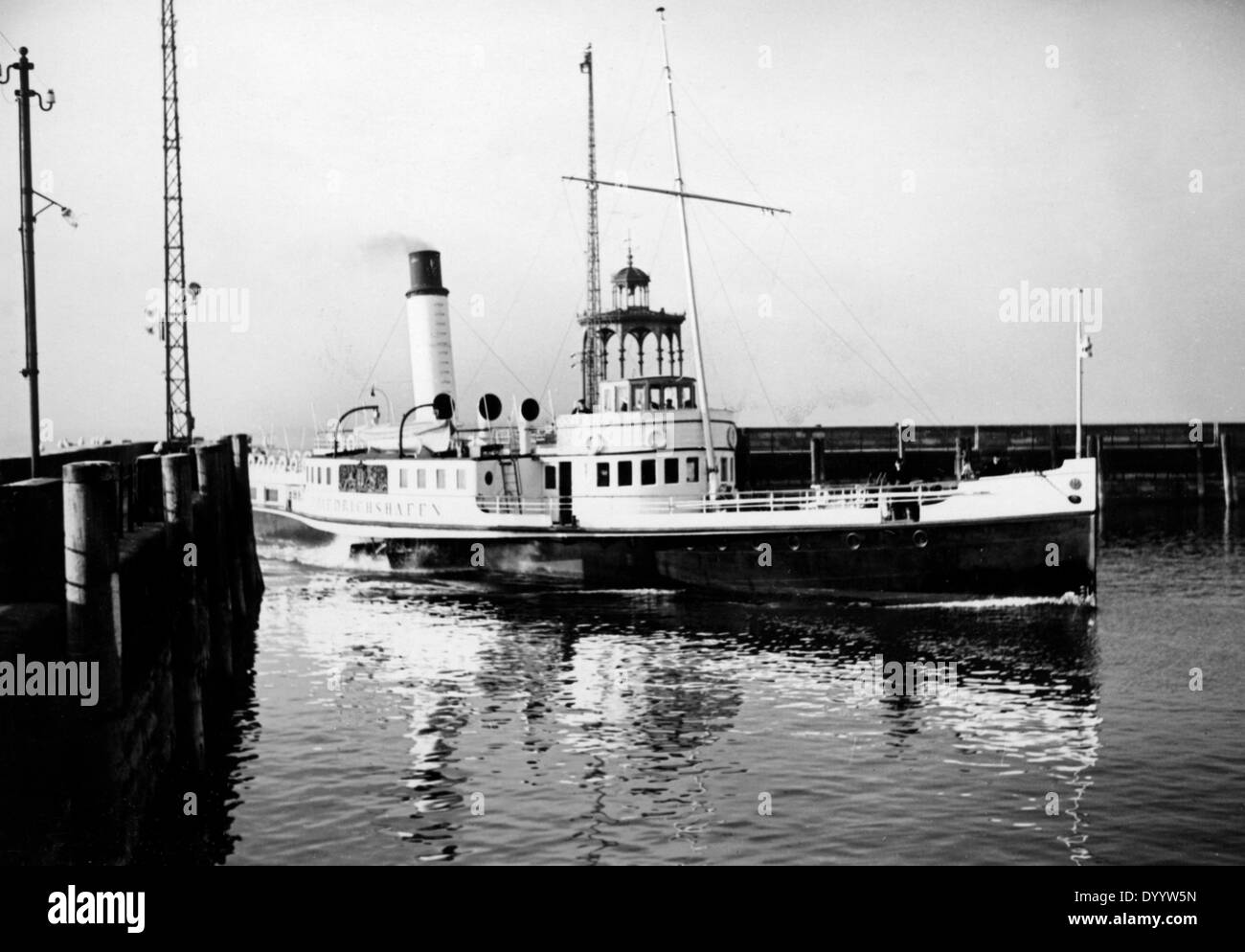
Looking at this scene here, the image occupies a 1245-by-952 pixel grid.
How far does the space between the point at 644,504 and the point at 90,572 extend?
21585 millimetres

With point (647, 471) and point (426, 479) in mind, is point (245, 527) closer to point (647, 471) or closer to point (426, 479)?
point (426, 479)

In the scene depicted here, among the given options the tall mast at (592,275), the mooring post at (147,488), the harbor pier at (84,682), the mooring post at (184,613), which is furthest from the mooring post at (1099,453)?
the harbor pier at (84,682)

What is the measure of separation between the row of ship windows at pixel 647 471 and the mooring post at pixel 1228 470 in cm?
3813

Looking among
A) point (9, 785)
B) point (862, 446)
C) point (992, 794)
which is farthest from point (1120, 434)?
point (9, 785)

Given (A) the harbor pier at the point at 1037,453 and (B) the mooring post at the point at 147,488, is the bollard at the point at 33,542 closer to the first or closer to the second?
(B) the mooring post at the point at 147,488

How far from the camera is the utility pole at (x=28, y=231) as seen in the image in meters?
16.4

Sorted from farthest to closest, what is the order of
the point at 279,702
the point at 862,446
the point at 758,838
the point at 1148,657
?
the point at 862,446
the point at 1148,657
the point at 279,702
the point at 758,838

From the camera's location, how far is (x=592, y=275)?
1631 inches

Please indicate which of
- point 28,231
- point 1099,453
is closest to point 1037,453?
point 1099,453

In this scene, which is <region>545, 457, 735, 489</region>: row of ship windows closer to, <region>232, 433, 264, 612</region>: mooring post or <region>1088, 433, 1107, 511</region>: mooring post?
<region>232, 433, 264, 612</region>: mooring post

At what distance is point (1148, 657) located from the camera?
23031mm
